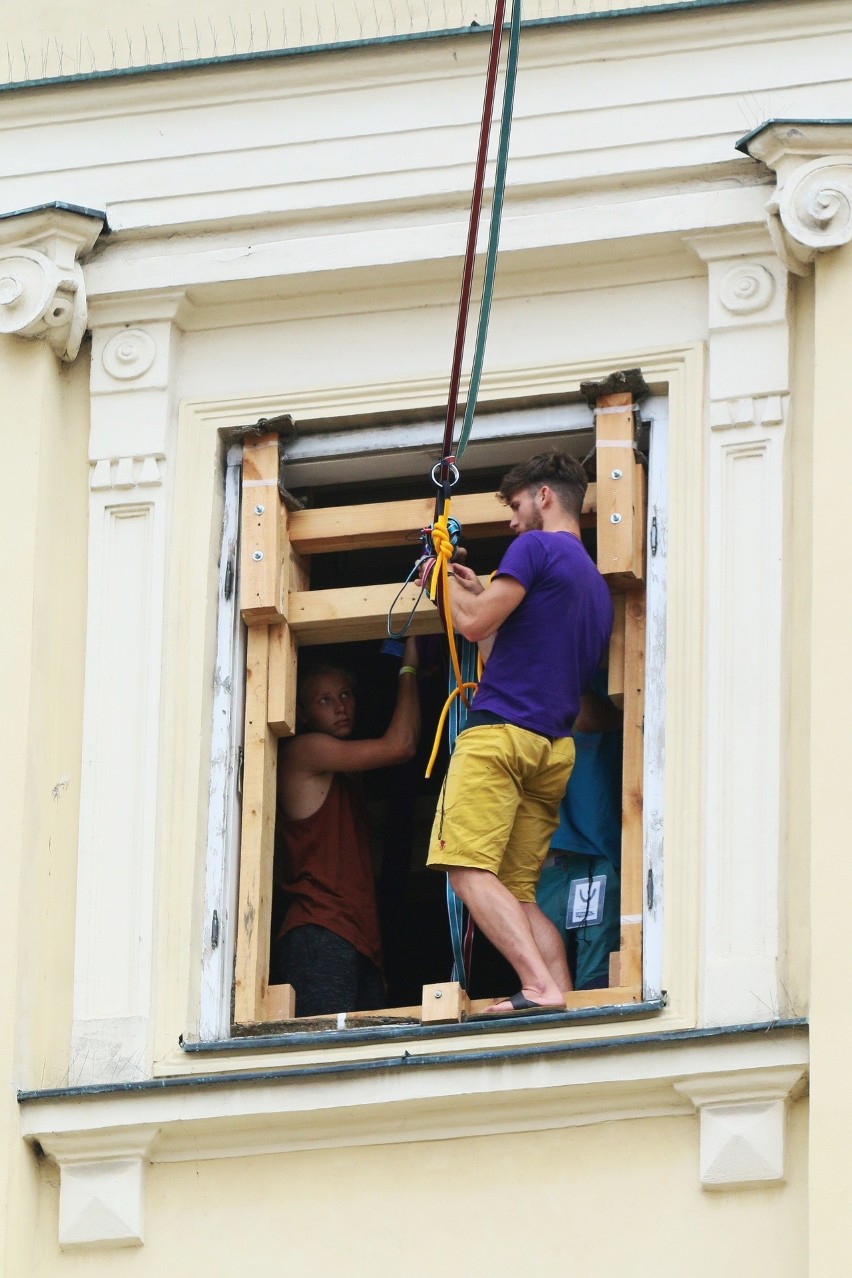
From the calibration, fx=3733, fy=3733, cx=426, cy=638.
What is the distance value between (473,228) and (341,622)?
4.83 feet

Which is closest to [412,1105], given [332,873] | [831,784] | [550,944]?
[550,944]

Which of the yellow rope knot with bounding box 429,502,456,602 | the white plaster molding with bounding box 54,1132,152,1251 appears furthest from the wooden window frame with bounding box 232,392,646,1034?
the white plaster molding with bounding box 54,1132,152,1251

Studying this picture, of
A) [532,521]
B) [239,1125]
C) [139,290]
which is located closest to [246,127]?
[139,290]

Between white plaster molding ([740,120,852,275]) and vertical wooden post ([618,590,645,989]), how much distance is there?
117 centimetres

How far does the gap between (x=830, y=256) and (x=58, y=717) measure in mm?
2717

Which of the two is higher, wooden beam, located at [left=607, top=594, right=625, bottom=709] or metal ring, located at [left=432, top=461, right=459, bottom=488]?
metal ring, located at [left=432, top=461, right=459, bottom=488]

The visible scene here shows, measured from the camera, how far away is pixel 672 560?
36.7 ft

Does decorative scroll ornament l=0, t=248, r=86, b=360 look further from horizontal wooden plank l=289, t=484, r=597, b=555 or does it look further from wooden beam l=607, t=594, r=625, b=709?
wooden beam l=607, t=594, r=625, b=709

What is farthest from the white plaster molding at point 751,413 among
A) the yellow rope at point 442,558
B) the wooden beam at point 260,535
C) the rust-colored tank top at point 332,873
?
the rust-colored tank top at point 332,873

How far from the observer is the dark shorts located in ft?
39.5

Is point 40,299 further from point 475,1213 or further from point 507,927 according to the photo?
point 475,1213

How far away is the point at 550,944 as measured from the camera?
1116cm

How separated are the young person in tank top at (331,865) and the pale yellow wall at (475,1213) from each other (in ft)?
5.03

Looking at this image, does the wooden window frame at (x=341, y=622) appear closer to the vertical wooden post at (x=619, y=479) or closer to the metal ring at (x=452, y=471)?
the vertical wooden post at (x=619, y=479)
